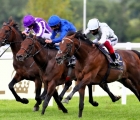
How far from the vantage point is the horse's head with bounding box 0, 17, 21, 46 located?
13.2 metres

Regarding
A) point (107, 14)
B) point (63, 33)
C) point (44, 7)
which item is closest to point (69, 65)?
point (63, 33)

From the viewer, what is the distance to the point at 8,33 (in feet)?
43.6

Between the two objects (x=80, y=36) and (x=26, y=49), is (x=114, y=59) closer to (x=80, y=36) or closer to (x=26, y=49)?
(x=80, y=36)

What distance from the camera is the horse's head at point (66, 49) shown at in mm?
11633

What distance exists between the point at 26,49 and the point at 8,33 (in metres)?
1.11

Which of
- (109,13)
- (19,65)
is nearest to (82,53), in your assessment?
(19,65)

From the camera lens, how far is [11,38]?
13.3 m

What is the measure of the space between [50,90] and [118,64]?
4.86ft

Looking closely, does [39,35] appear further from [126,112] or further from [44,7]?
[44,7]

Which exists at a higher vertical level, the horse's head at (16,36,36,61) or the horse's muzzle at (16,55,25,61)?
the horse's head at (16,36,36,61)

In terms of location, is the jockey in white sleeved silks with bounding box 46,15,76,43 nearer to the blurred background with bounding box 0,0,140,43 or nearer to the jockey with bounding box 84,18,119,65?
Answer: the jockey with bounding box 84,18,119,65

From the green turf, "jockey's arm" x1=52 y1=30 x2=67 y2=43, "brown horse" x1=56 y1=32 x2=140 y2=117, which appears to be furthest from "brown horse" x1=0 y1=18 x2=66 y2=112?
"brown horse" x1=56 y1=32 x2=140 y2=117

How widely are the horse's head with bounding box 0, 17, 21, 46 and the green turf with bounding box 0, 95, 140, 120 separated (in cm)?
151

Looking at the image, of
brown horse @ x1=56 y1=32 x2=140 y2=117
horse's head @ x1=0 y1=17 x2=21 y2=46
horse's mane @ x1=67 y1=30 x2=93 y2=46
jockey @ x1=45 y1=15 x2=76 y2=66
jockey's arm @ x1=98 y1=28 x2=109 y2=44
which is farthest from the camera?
horse's head @ x1=0 y1=17 x2=21 y2=46
